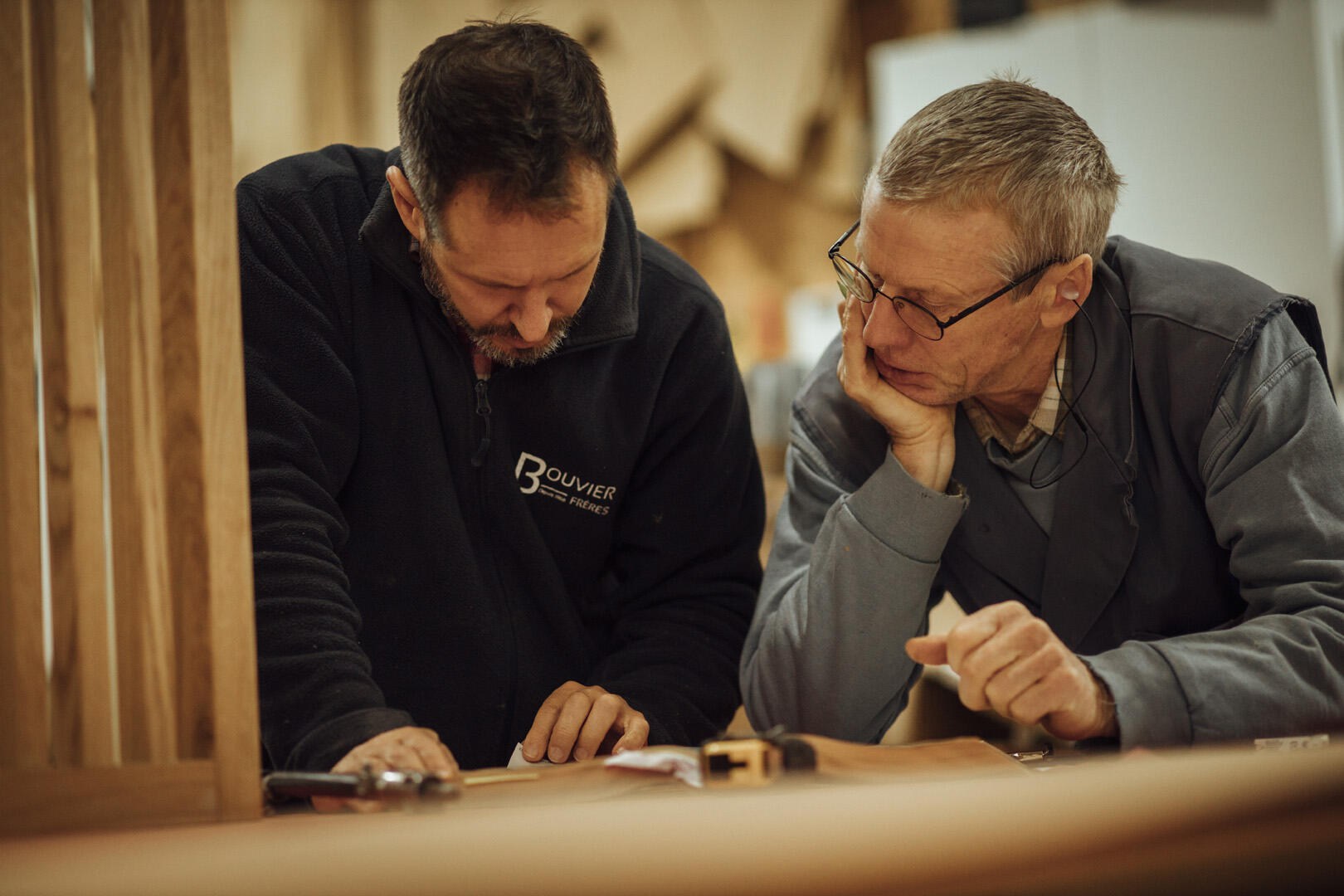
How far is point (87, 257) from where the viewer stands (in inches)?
35.8

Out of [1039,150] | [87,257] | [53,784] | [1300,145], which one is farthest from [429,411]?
Answer: [1300,145]

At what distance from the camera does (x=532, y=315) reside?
127 centimetres

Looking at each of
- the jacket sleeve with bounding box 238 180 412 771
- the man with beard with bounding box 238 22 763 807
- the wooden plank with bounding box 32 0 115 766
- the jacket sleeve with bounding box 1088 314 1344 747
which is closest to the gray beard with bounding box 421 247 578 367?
the man with beard with bounding box 238 22 763 807

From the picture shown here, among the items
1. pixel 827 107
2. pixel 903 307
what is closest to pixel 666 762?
pixel 903 307

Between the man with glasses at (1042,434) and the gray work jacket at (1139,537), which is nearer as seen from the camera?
the gray work jacket at (1139,537)

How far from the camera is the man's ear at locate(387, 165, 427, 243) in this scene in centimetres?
131

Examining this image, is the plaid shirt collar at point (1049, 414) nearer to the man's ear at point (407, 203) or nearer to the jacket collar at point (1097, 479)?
the jacket collar at point (1097, 479)

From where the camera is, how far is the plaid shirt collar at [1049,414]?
1399 mm

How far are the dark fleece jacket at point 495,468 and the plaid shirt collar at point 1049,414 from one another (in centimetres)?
36

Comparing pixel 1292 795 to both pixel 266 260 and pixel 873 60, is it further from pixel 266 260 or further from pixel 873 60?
pixel 873 60

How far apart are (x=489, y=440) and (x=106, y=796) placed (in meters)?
0.66

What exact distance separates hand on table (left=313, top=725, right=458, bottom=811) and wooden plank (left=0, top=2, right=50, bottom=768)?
0.26 metres

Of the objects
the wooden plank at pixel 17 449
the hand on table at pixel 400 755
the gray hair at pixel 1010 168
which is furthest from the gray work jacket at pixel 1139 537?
the wooden plank at pixel 17 449

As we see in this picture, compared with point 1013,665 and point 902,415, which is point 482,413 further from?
point 1013,665
